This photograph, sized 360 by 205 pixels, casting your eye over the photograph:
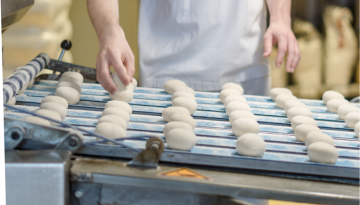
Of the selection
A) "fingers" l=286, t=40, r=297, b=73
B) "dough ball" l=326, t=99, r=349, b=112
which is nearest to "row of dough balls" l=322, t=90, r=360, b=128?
"dough ball" l=326, t=99, r=349, b=112

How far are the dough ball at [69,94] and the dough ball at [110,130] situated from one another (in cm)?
31

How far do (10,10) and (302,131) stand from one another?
914 millimetres

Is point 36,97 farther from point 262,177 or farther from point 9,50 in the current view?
point 9,50

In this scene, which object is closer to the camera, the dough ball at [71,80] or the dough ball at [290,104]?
the dough ball at [290,104]

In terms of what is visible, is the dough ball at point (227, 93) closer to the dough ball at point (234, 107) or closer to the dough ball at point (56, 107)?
the dough ball at point (234, 107)

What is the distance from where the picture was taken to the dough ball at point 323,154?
83 centimetres

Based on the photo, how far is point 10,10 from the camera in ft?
3.59

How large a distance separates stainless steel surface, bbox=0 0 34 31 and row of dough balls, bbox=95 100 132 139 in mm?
397

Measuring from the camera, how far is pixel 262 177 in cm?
78

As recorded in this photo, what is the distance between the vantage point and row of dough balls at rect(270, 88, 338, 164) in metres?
0.83

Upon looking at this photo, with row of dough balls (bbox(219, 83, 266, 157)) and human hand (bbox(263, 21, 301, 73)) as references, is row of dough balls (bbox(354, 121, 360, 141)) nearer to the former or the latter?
row of dough balls (bbox(219, 83, 266, 157))

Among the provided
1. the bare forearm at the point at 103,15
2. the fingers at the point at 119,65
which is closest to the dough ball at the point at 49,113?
the fingers at the point at 119,65

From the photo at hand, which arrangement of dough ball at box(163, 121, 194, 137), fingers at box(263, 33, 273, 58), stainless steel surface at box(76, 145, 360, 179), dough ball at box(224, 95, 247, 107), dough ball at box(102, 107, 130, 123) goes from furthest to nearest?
fingers at box(263, 33, 273, 58)
dough ball at box(224, 95, 247, 107)
dough ball at box(102, 107, 130, 123)
dough ball at box(163, 121, 194, 137)
stainless steel surface at box(76, 145, 360, 179)

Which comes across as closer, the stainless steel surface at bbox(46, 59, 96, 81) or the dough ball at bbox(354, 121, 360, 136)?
the dough ball at bbox(354, 121, 360, 136)
